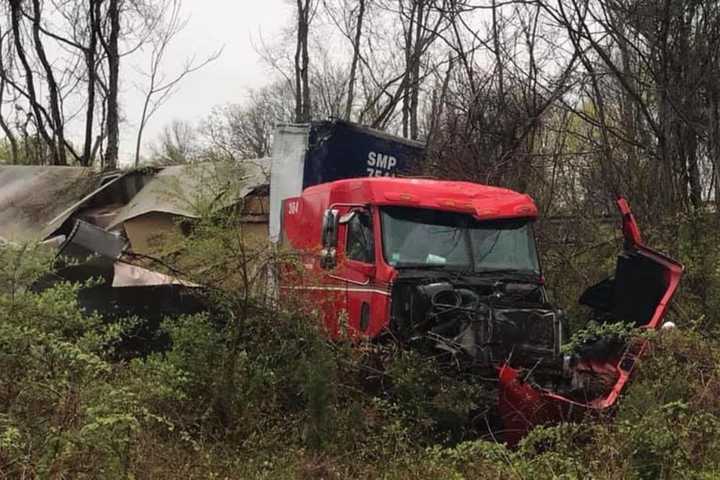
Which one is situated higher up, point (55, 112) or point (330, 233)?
point (55, 112)

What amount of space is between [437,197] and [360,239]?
0.92 meters

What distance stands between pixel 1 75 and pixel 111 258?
1409cm

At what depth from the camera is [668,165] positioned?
11281 mm

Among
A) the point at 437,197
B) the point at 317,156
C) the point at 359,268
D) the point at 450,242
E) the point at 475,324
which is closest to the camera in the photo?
the point at 475,324

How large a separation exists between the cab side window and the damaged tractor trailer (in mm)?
11

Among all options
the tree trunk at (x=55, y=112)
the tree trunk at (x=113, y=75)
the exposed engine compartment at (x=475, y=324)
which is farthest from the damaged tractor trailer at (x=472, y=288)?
the tree trunk at (x=55, y=112)

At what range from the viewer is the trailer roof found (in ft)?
25.7

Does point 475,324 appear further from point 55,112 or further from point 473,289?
point 55,112

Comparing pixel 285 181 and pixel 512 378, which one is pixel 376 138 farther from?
A: pixel 512 378

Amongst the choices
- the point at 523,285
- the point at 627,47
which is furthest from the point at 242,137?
the point at 523,285

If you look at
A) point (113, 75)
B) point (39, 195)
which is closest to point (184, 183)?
point (39, 195)

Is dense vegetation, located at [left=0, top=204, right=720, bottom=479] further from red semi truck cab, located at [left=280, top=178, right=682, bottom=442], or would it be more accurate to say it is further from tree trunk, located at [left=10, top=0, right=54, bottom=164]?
tree trunk, located at [left=10, top=0, right=54, bottom=164]

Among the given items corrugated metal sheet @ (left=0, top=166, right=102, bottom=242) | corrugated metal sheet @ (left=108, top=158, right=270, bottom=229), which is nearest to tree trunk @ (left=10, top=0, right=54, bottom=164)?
corrugated metal sheet @ (left=0, top=166, right=102, bottom=242)

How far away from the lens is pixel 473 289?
7383 millimetres
